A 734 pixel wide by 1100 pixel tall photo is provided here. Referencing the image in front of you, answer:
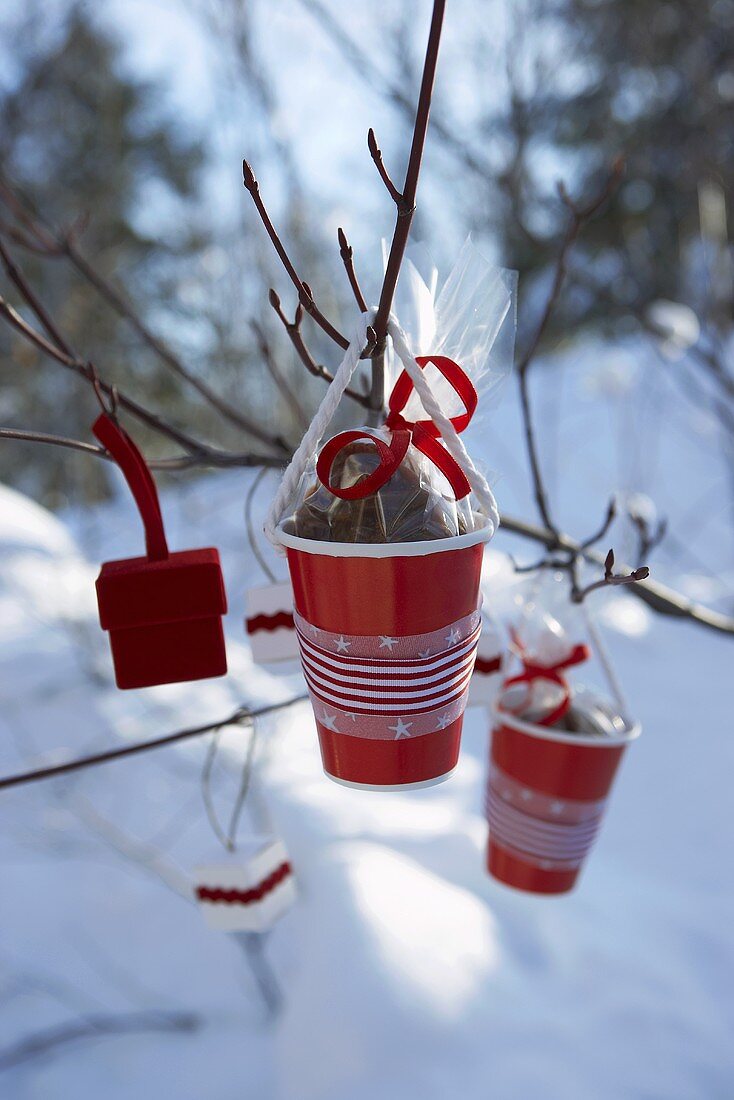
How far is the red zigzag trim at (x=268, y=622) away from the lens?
3.57 feet

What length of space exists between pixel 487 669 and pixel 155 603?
49 cm

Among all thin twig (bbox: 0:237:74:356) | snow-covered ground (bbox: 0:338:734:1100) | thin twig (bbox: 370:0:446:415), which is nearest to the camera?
thin twig (bbox: 370:0:446:415)

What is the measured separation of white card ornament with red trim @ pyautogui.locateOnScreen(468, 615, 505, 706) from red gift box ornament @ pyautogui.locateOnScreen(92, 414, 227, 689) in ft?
1.28

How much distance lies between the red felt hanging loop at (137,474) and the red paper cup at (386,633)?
0.19 m

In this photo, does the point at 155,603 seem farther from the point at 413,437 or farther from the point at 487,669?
the point at 487,669

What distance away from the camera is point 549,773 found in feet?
3.90

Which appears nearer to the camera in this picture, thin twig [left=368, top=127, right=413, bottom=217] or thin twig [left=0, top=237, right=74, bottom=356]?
thin twig [left=368, top=127, right=413, bottom=217]

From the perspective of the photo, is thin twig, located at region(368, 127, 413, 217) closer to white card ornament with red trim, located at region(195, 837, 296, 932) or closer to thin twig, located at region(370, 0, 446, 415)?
thin twig, located at region(370, 0, 446, 415)

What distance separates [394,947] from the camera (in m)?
1.90

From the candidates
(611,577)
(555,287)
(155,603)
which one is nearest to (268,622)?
(155,603)

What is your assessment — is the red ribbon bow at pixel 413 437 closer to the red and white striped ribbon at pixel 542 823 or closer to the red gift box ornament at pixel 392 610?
the red gift box ornament at pixel 392 610

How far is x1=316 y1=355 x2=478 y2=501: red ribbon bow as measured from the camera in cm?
70

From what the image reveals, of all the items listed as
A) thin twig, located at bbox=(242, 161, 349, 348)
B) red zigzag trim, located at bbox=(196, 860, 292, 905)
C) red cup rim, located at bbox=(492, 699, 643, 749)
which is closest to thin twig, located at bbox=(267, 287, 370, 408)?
thin twig, located at bbox=(242, 161, 349, 348)

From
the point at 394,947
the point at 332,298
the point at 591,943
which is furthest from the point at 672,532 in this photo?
the point at 394,947
